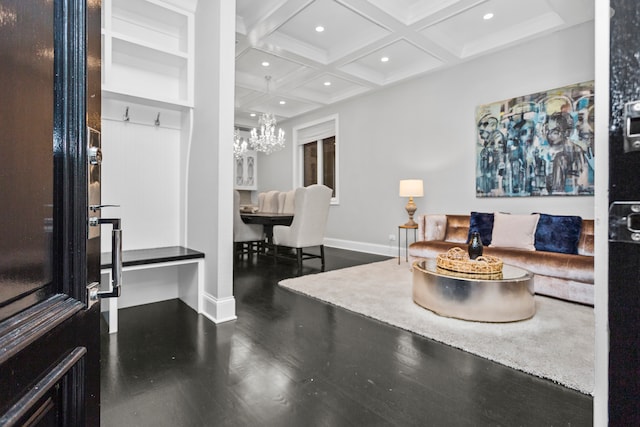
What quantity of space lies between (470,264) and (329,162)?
4733mm

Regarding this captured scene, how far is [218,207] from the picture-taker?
2498 millimetres

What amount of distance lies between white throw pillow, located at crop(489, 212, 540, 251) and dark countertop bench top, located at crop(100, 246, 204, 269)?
317 centimetres

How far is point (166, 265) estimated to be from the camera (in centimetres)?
254

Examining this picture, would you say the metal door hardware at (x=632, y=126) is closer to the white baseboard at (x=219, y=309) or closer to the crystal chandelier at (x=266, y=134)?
the white baseboard at (x=219, y=309)

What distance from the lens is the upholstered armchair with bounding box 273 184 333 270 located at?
443 centimetres

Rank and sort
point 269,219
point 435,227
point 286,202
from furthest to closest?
point 286,202
point 269,219
point 435,227

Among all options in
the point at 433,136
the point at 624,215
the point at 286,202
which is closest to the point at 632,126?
the point at 624,215

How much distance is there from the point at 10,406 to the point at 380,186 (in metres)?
5.68

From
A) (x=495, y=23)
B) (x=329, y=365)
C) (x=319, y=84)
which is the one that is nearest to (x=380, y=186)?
(x=319, y=84)

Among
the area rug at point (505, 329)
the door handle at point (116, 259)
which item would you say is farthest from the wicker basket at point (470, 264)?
Answer: the door handle at point (116, 259)

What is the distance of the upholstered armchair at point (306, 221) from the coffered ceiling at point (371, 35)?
6.24ft

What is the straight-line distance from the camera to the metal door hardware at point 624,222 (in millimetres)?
449

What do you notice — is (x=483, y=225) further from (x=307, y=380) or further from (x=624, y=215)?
(x=624, y=215)

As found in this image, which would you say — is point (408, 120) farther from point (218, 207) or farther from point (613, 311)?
point (613, 311)
